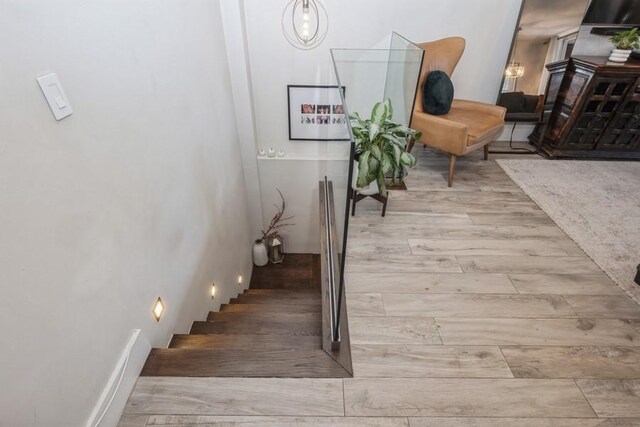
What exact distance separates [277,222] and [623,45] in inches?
167

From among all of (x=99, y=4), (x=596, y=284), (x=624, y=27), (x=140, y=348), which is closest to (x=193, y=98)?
(x=99, y=4)

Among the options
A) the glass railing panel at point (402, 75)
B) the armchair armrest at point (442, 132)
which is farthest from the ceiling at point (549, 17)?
the armchair armrest at point (442, 132)

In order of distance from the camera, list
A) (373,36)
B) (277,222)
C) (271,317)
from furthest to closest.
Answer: (277,222) → (373,36) → (271,317)

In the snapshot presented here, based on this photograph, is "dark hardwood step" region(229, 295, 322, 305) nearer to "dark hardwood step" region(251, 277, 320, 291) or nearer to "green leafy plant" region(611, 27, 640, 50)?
"dark hardwood step" region(251, 277, 320, 291)

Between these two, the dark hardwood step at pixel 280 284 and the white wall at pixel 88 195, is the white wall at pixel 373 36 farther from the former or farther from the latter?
the dark hardwood step at pixel 280 284

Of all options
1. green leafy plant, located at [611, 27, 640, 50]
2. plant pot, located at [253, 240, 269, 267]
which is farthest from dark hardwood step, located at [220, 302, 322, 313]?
green leafy plant, located at [611, 27, 640, 50]

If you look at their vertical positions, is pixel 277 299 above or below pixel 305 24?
below

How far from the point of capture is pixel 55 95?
102 cm

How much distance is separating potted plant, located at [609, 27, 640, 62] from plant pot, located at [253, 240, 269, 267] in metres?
4.42

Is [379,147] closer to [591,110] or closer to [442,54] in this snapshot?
[442,54]

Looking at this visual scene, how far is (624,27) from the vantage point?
10.6 ft

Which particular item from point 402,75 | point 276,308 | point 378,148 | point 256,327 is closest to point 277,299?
point 276,308

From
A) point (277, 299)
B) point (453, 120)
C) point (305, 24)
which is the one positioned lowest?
point (277, 299)

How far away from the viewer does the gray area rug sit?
2.21 meters
